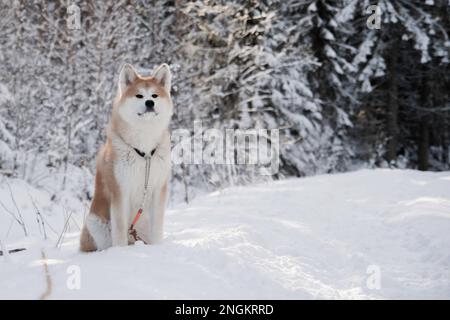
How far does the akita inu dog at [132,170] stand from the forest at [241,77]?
4.83 meters

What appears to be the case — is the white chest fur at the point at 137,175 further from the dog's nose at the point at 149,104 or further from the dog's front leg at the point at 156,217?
the dog's nose at the point at 149,104

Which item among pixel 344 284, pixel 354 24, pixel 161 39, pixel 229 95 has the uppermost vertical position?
pixel 354 24

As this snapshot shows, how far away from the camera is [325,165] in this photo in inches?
647

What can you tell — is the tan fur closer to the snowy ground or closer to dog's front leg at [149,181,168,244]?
the snowy ground

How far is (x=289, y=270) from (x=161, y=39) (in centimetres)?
1083

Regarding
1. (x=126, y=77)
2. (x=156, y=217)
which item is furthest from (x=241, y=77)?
(x=156, y=217)

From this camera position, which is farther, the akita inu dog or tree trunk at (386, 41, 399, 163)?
tree trunk at (386, 41, 399, 163)

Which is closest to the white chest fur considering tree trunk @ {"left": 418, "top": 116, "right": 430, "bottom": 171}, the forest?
the forest

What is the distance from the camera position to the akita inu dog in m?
4.12

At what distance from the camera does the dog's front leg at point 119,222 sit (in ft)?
13.4

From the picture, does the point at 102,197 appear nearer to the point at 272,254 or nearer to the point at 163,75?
the point at 163,75

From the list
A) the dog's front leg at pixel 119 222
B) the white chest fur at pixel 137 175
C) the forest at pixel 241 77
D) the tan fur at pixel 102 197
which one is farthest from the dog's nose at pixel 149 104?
the forest at pixel 241 77
